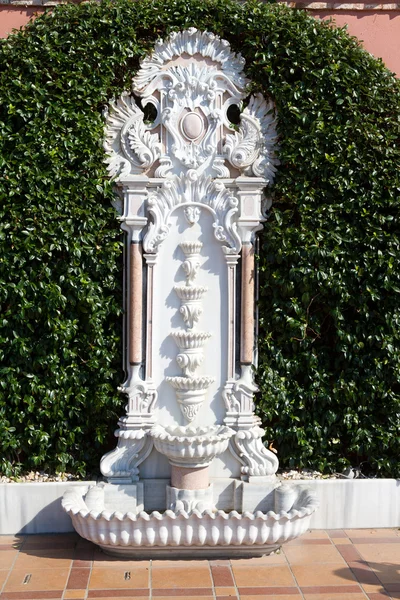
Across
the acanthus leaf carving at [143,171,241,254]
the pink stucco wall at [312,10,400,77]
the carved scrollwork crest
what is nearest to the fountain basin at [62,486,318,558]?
Answer: the acanthus leaf carving at [143,171,241,254]

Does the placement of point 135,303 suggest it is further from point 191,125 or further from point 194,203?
point 191,125

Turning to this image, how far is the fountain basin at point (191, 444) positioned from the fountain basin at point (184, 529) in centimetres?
45

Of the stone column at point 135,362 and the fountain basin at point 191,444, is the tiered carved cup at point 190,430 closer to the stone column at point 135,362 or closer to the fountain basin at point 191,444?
the fountain basin at point 191,444

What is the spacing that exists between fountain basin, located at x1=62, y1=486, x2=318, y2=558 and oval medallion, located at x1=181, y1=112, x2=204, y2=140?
2647mm

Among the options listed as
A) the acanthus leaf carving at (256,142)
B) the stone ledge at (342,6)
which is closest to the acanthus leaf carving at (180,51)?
the acanthus leaf carving at (256,142)

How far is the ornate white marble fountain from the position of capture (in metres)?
5.38

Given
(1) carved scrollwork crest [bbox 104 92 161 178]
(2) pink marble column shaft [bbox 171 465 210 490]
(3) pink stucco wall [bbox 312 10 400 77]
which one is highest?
(3) pink stucco wall [bbox 312 10 400 77]

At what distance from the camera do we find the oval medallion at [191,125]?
5.41 meters

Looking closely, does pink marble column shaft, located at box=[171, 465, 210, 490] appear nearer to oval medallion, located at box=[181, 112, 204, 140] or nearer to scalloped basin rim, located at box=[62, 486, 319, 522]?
scalloped basin rim, located at box=[62, 486, 319, 522]

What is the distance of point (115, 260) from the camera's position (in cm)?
545

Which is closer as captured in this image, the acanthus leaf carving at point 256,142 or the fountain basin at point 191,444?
the fountain basin at point 191,444

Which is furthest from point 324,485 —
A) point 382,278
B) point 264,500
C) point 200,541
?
point 382,278

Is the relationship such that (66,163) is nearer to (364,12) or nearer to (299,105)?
(299,105)

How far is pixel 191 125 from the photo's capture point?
5.41 m
